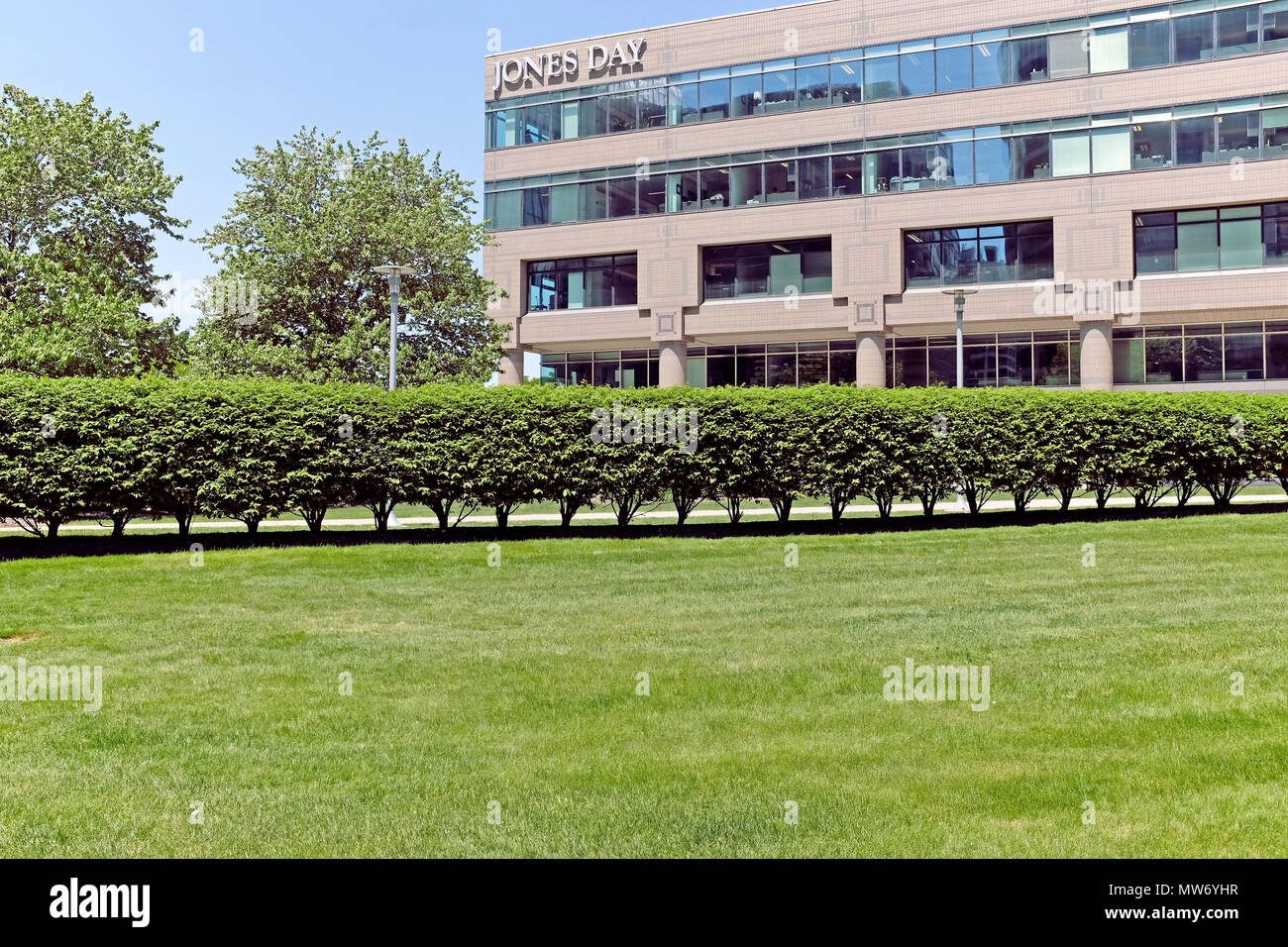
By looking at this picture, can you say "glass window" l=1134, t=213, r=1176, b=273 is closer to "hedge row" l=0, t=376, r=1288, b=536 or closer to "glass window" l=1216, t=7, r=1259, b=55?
"glass window" l=1216, t=7, r=1259, b=55

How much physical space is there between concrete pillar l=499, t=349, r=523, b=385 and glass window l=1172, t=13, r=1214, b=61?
28.7 m

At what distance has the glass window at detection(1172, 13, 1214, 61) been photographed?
3703 cm

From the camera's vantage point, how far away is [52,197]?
109 ft

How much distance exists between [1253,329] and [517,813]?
4061cm

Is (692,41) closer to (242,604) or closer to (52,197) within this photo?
(52,197)

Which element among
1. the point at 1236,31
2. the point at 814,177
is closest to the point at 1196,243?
the point at 1236,31

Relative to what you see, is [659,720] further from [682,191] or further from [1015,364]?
[682,191]

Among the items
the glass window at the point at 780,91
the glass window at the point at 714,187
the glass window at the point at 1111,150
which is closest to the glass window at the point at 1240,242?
the glass window at the point at 1111,150

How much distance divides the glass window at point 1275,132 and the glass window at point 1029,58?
765cm

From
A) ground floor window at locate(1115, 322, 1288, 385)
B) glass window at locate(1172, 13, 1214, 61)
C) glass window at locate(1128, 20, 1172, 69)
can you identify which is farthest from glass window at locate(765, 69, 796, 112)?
ground floor window at locate(1115, 322, 1288, 385)

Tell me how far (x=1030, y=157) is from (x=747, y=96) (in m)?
11.8

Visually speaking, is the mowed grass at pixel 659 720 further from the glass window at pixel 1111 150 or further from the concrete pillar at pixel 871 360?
the glass window at pixel 1111 150

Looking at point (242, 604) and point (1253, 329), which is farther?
point (1253, 329)
